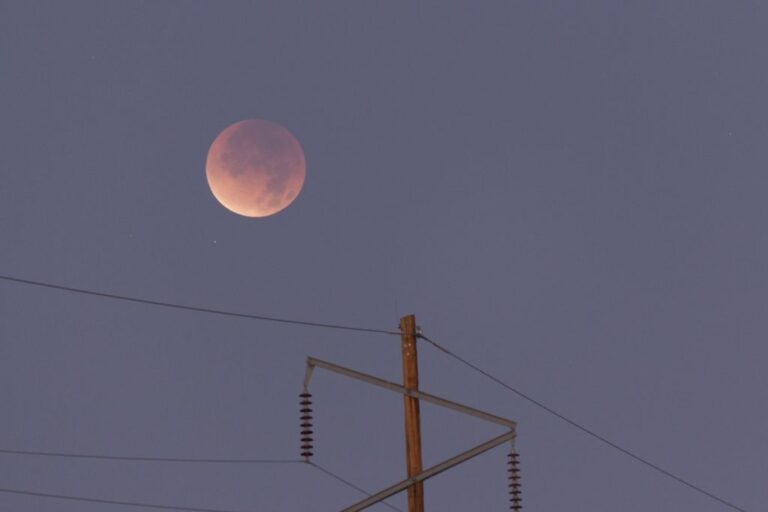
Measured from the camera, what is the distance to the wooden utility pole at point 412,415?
47.6 meters

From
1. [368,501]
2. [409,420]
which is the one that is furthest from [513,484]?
[368,501]

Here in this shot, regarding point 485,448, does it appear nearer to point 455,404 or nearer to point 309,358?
point 455,404

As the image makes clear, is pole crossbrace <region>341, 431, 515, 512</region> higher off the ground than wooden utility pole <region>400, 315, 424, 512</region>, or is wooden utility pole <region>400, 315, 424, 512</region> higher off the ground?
wooden utility pole <region>400, 315, 424, 512</region>

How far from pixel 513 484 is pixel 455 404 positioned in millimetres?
3515

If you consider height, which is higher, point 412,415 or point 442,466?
point 412,415

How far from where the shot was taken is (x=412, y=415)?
48.9 metres

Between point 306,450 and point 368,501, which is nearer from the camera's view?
point 368,501

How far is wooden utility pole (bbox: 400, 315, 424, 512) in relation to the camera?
47.6 m

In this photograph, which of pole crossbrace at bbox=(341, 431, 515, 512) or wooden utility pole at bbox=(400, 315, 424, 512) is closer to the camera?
pole crossbrace at bbox=(341, 431, 515, 512)

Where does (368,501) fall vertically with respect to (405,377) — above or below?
below

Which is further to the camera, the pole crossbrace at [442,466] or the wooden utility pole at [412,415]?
the wooden utility pole at [412,415]

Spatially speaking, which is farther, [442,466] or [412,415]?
[412,415]

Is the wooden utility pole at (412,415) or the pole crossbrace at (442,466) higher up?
the wooden utility pole at (412,415)

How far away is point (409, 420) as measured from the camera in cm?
4900
